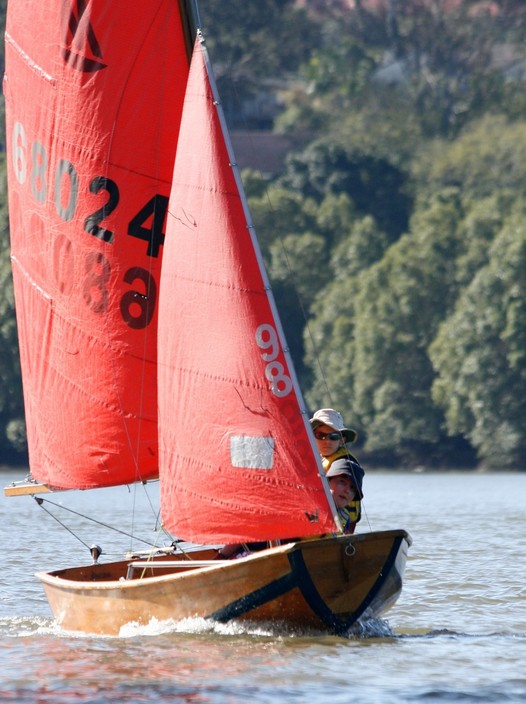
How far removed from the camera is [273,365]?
52.7 ft

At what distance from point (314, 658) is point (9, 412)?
170ft

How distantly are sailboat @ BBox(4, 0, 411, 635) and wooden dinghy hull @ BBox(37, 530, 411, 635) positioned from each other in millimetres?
19

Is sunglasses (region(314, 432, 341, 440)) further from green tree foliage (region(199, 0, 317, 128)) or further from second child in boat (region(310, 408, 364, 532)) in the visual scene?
green tree foliage (region(199, 0, 317, 128))

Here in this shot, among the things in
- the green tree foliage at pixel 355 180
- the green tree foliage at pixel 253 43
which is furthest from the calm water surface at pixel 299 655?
the green tree foliage at pixel 253 43

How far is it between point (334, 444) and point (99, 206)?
3144mm

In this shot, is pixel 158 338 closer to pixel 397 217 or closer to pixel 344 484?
pixel 344 484

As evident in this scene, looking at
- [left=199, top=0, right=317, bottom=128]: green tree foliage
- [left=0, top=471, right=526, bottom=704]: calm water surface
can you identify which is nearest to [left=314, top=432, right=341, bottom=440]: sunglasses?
[left=0, top=471, right=526, bottom=704]: calm water surface

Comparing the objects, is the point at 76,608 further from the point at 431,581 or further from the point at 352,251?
the point at 352,251

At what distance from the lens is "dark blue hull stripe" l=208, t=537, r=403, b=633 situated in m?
15.5

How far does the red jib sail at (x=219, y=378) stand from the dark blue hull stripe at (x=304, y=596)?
493mm

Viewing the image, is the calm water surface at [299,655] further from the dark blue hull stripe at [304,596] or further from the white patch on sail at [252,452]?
the white patch on sail at [252,452]

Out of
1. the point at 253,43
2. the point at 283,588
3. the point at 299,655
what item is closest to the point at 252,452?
the point at 283,588

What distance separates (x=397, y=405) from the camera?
6512 centimetres

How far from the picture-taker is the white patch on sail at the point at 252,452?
16.1 metres
